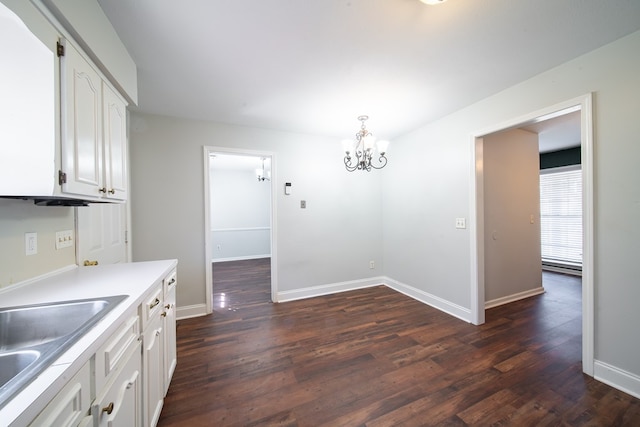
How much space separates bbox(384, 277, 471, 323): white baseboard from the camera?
2.79 metres

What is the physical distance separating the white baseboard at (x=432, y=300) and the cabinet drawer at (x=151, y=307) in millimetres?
3044

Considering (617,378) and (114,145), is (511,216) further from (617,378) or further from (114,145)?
(114,145)

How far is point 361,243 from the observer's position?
3928 millimetres

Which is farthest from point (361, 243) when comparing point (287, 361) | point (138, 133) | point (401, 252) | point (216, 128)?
point (138, 133)

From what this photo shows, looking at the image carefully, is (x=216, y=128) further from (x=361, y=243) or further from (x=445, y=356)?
(x=445, y=356)

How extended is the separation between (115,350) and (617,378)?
3139 millimetres

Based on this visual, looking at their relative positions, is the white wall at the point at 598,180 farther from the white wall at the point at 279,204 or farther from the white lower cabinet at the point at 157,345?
the white lower cabinet at the point at 157,345

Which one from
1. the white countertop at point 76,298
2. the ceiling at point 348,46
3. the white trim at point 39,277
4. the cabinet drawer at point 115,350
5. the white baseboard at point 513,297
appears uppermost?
the ceiling at point 348,46

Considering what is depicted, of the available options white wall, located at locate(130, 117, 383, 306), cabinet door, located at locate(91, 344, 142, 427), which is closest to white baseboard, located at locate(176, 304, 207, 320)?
white wall, located at locate(130, 117, 383, 306)

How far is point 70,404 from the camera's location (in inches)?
27.3

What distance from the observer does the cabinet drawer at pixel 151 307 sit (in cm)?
123

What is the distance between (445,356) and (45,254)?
10.0 feet

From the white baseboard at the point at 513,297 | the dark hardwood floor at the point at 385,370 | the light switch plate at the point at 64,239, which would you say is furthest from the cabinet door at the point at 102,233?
the white baseboard at the point at 513,297

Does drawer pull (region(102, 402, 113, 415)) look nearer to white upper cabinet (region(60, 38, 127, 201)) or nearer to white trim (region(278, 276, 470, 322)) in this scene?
white upper cabinet (region(60, 38, 127, 201))
